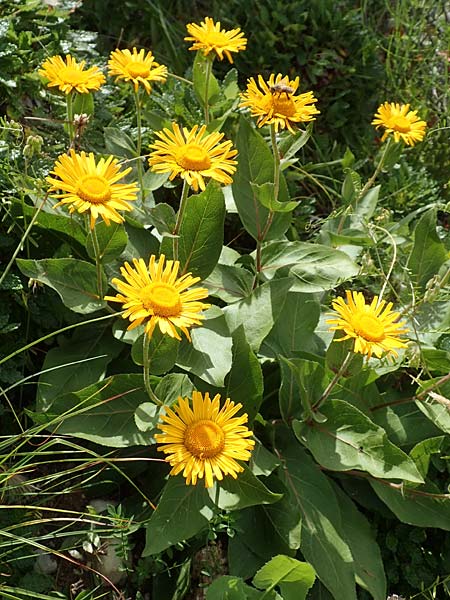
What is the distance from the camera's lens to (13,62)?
1814 millimetres

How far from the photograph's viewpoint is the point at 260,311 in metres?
1.54

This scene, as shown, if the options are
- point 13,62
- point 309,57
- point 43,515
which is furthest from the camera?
point 309,57

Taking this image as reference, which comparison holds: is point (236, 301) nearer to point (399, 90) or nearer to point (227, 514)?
point (227, 514)

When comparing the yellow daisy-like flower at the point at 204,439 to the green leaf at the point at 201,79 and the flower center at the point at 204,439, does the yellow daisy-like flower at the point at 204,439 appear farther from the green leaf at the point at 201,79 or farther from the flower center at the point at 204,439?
the green leaf at the point at 201,79

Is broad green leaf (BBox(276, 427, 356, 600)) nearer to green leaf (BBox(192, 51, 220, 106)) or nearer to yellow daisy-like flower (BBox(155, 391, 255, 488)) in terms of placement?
yellow daisy-like flower (BBox(155, 391, 255, 488))

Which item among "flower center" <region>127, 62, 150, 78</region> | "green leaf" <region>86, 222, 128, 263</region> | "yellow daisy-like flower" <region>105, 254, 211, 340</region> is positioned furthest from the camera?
"flower center" <region>127, 62, 150, 78</region>

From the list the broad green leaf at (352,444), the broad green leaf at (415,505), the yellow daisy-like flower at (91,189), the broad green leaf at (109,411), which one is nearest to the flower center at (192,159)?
the yellow daisy-like flower at (91,189)

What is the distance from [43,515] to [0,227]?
26.7 inches

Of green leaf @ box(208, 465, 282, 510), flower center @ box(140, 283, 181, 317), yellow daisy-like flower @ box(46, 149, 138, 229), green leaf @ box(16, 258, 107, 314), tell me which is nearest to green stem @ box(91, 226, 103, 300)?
green leaf @ box(16, 258, 107, 314)

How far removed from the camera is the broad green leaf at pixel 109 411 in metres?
1.44

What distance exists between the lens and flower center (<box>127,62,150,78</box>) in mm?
1596

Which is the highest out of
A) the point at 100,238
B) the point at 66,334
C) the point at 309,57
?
the point at 309,57

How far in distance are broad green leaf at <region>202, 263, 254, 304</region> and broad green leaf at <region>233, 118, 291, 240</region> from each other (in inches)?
3.8

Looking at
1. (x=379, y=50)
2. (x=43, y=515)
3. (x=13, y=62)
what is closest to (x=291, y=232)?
(x=13, y=62)
